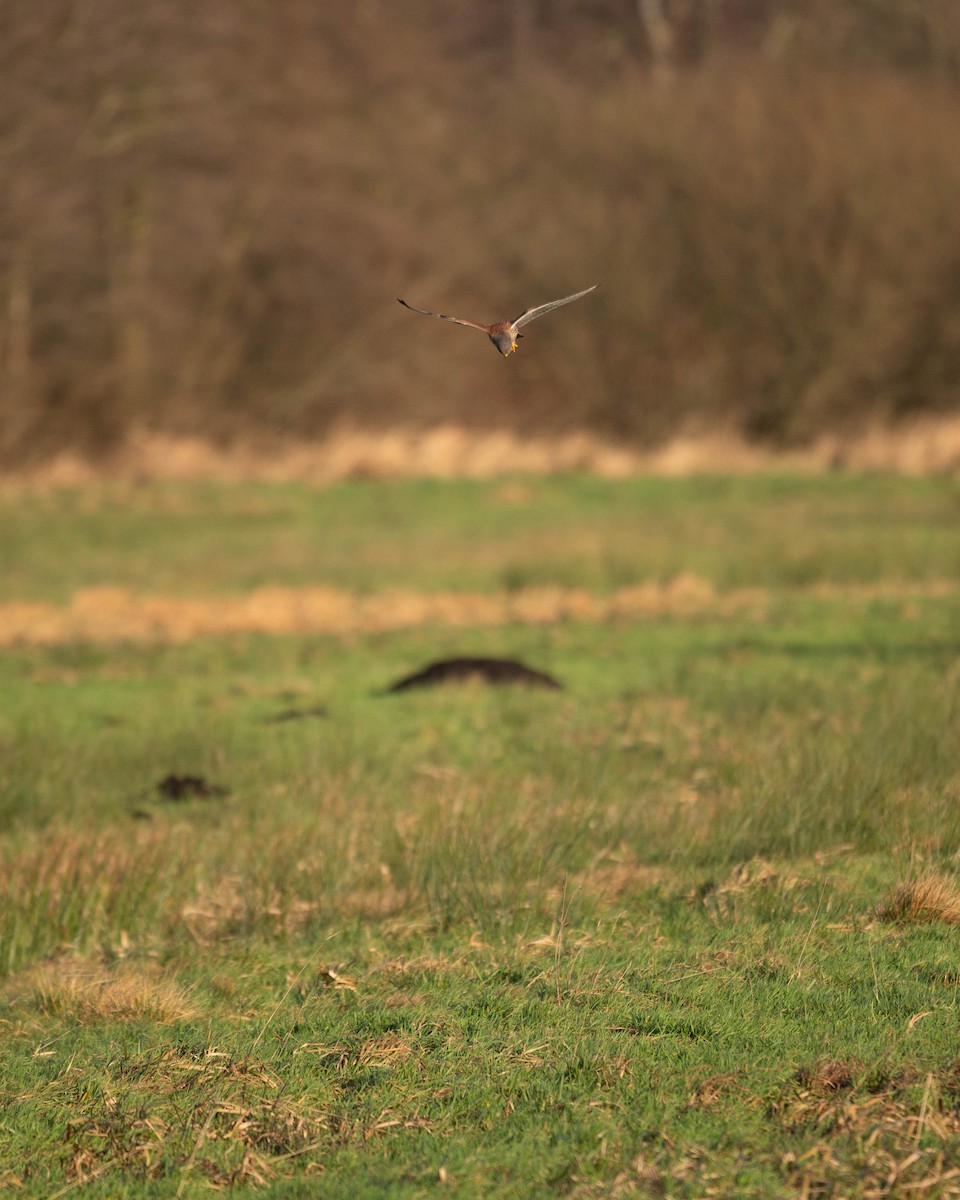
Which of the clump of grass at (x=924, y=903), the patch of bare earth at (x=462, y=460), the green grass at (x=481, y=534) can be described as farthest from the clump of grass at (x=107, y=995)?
the patch of bare earth at (x=462, y=460)

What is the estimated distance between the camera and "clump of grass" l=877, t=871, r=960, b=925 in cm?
629

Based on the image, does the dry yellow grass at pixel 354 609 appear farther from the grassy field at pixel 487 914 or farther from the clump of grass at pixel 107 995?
the clump of grass at pixel 107 995

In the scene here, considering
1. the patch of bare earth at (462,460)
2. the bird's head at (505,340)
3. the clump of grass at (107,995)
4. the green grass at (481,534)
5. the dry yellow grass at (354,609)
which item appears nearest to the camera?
the bird's head at (505,340)

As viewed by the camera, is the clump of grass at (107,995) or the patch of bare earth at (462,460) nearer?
the clump of grass at (107,995)

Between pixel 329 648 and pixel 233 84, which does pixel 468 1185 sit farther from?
pixel 233 84

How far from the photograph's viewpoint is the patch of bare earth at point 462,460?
27.3 meters

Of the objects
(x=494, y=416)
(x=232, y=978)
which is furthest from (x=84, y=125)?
(x=232, y=978)

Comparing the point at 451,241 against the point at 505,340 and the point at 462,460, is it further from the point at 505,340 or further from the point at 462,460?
the point at 505,340

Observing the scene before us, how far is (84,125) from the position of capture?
29.3 meters

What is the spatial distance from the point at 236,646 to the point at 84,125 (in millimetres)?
17455

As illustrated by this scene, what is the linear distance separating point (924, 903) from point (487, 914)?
175 cm

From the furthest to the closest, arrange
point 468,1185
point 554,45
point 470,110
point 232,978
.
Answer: point 554,45, point 470,110, point 232,978, point 468,1185

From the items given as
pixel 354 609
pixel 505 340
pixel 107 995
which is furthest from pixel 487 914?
pixel 354 609

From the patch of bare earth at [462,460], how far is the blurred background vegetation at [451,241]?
2.57m
